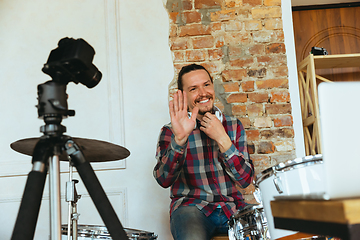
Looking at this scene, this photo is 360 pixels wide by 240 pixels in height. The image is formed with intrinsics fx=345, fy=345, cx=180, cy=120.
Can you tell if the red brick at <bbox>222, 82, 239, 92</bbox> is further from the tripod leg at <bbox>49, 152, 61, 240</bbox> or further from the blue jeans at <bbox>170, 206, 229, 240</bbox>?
the tripod leg at <bbox>49, 152, 61, 240</bbox>

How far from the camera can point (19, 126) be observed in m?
2.22

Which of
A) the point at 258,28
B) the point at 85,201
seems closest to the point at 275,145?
the point at 258,28

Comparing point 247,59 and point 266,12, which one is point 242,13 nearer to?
point 266,12

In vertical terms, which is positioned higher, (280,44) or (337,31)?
(337,31)

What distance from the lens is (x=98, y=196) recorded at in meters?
0.83

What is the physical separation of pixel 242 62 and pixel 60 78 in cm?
153

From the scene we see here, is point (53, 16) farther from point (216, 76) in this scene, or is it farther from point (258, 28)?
point (258, 28)

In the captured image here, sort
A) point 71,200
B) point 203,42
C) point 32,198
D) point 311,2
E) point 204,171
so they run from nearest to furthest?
point 32,198 < point 71,200 < point 204,171 < point 203,42 < point 311,2

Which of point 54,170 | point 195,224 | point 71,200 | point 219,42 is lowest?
point 195,224

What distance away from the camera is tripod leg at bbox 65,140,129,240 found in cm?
81

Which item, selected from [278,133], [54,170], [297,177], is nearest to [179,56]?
[278,133]

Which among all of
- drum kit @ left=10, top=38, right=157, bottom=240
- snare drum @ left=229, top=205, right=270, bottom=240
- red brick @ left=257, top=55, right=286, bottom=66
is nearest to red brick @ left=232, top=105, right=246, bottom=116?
red brick @ left=257, top=55, right=286, bottom=66

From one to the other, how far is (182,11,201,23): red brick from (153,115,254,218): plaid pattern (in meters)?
0.76

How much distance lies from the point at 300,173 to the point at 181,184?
35.9 inches
